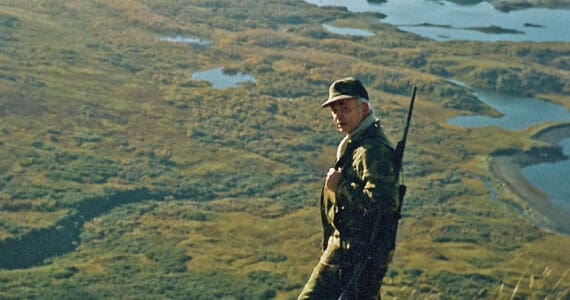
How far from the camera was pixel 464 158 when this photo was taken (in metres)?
89.1

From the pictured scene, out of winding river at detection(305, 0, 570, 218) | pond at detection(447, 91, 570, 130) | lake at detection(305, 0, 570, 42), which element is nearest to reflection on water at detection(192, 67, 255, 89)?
winding river at detection(305, 0, 570, 218)

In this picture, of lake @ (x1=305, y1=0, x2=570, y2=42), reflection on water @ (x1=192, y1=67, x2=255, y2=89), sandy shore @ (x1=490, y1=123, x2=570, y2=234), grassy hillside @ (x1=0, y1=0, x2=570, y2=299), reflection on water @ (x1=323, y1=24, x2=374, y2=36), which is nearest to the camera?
grassy hillside @ (x1=0, y1=0, x2=570, y2=299)

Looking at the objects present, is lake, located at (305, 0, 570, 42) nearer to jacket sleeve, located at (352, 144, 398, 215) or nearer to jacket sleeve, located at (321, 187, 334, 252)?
jacket sleeve, located at (321, 187, 334, 252)

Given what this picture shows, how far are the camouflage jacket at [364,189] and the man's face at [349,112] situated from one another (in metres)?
0.16

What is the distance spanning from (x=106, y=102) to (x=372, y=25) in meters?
56.8

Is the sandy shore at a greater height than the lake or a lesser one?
lesser

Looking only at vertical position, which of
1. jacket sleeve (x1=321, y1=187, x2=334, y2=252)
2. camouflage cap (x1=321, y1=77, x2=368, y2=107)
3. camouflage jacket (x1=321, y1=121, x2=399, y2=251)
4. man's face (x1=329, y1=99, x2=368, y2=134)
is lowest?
jacket sleeve (x1=321, y1=187, x2=334, y2=252)

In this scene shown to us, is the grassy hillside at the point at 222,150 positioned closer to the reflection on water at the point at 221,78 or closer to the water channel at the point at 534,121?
the reflection on water at the point at 221,78

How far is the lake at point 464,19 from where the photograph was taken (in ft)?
442

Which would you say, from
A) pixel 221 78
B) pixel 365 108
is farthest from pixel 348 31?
pixel 365 108

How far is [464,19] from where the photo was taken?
479 ft

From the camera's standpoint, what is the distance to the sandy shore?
7356cm

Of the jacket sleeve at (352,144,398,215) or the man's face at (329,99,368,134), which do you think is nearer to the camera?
the jacket sleeve at (352,144,398,215)

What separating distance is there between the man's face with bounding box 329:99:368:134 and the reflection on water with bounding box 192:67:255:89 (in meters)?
98.8
